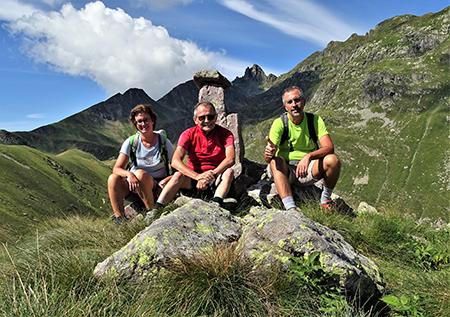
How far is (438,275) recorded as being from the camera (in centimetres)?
407

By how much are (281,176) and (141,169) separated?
12.9ft

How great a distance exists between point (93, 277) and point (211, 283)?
1.63 m

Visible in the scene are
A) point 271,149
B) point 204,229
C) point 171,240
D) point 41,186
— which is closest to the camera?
point 171,240

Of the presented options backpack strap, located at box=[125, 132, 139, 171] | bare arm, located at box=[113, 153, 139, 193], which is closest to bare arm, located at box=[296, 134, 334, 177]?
bare arm, located at box=[113, 153, 139, 193]

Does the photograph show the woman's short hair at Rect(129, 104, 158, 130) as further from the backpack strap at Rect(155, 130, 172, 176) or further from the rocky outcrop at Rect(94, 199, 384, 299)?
the rocky outcrop at Rect(94, 199, 384, 299)

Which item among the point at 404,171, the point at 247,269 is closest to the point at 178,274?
the point at 247,269

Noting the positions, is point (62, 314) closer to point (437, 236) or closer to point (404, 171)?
point (437, 236)

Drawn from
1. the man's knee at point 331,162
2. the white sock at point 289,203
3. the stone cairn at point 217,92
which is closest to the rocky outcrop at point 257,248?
the white sock at point 289,203

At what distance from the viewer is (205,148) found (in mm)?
7969

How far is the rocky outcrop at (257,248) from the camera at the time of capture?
3742 millimetres

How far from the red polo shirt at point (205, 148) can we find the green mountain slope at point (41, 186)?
4460 cm

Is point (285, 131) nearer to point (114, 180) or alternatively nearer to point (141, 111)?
point (141, 111)

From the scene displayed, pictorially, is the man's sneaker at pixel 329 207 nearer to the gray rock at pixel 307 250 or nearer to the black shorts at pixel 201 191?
the gray rock at pixel 307 250

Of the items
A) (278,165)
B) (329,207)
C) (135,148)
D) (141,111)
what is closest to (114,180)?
(135,148)
